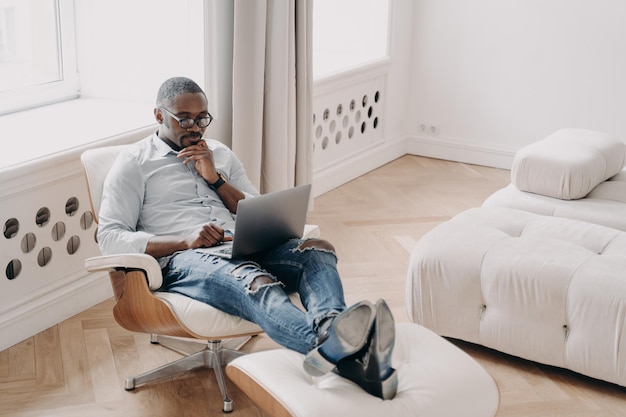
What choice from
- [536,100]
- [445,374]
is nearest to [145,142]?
[445,374]

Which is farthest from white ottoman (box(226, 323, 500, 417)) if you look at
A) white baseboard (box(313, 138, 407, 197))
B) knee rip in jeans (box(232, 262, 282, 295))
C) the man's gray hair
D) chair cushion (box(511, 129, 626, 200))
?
white baseboard (box(313, 138, 407, 197))

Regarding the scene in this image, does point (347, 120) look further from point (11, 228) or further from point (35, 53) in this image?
point (11, 228)

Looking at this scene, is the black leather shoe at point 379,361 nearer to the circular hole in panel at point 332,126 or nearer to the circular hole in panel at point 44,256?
the circular hole in panel at point 44,256

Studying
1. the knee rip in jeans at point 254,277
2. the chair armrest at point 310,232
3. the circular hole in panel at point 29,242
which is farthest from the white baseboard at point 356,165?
the knee rip in jeans at point 254,277

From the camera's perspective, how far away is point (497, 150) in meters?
5.45

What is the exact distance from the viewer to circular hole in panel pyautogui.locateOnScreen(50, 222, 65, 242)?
10.7 feet

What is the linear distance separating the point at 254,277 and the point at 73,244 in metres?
1.10

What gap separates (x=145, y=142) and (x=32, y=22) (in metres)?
→ 1.18

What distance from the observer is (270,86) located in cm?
396

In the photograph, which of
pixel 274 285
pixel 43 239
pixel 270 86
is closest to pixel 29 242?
pixel 43 239

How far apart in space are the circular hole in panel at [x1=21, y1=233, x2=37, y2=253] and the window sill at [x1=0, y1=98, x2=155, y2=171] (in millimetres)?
288

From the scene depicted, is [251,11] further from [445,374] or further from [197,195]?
[445,374]

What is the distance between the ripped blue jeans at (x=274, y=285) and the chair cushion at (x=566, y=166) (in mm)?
1258

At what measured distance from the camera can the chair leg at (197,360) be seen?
2807 millimetres
